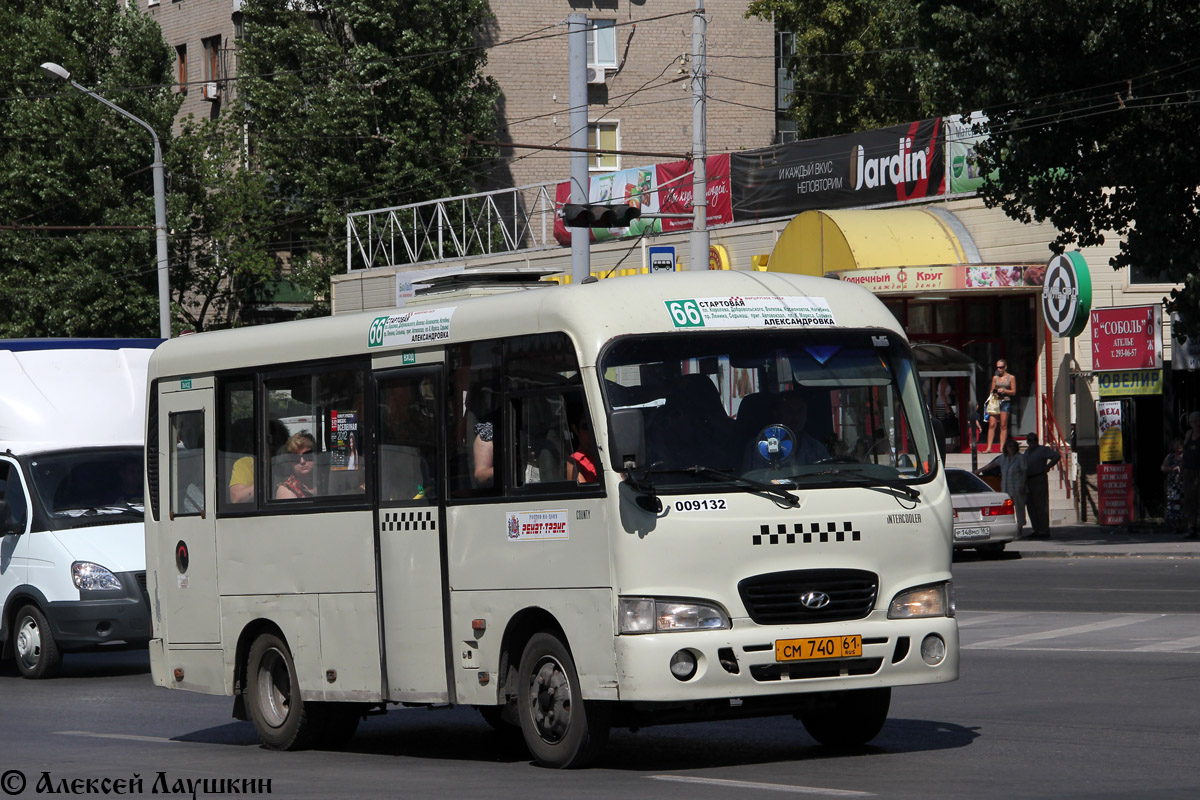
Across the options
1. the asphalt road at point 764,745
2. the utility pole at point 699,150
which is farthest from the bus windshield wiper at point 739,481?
the utility pole at point 699,150

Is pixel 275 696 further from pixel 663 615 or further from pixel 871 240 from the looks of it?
pixel 871 240

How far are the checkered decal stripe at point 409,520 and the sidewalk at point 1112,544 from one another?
17.4 m

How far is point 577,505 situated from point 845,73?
1709 inches

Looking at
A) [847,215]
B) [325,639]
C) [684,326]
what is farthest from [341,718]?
[847,215]

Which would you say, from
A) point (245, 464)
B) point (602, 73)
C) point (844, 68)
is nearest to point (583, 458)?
point (245, 464)

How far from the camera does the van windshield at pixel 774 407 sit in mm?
9539

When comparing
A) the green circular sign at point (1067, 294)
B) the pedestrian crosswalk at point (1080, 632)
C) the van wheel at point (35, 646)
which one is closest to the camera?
the pedestrian crosswalk at point (1080, 632)

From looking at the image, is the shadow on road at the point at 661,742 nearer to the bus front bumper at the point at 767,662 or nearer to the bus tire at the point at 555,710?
the bus tire at the point at 555,710

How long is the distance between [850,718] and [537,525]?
207cm

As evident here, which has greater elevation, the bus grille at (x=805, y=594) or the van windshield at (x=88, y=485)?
the van windshield at (x=88, y=485)

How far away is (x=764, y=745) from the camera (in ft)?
35.6

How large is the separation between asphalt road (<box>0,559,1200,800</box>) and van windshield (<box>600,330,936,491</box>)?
4.93 ft

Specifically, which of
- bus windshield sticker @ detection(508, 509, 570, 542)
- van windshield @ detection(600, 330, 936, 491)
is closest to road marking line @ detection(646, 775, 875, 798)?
bus windshield sticker @ detection(508, 509, 570, 542)

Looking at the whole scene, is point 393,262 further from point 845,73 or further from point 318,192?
point 845,73
